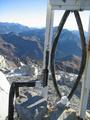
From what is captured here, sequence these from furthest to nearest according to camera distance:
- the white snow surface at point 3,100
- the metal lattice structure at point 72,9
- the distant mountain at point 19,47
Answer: the distant mountain at point 19,47 < the white snow surface at point 3,100 < the metal lattice structure at point 72,9

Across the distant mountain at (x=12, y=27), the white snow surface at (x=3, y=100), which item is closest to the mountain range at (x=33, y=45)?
the distant mountain at (x=12, y=27)

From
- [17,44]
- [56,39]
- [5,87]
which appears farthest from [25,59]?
[56,39]

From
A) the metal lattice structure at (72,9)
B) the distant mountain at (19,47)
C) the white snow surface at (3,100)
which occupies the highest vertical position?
the metal lattice structure at (72,9)

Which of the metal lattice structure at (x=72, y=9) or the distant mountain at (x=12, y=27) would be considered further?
the distant mountain at (x=12, y=27)

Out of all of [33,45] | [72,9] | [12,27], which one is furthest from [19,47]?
[72,9]

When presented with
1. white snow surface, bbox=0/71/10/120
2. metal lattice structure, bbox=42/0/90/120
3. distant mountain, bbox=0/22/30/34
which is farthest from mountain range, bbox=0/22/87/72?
metal lattice structure, bbox=42/0/90/120

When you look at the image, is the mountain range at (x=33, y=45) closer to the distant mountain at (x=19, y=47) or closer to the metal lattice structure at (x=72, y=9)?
the distant mountain at (x=19, y=47)

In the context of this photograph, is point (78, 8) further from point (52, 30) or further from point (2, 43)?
point (2, 43)

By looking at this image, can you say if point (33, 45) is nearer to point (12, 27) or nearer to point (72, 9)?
point (12, 27)

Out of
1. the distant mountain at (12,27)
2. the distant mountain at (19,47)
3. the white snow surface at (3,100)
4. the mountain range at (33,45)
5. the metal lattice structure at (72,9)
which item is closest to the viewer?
the metal lattice structure at (72,9)
